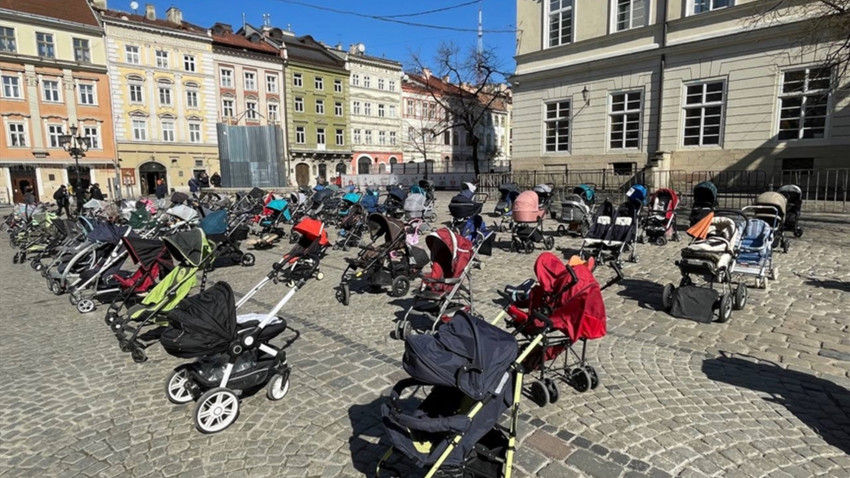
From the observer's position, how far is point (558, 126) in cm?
2578

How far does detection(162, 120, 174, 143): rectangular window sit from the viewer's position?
4303cm

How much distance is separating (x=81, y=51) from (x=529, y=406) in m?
47.3

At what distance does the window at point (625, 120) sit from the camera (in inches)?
901

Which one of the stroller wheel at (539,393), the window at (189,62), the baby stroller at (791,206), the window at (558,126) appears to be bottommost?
the stroller wheel at (539,393)

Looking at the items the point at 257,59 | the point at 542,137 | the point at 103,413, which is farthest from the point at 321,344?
the point at 257,59

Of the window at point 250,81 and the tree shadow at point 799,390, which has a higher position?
the window at point 250,81

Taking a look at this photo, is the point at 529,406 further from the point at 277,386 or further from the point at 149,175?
the point at 149,175

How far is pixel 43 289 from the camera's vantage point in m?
9.45

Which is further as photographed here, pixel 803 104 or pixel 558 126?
pixel 558 126

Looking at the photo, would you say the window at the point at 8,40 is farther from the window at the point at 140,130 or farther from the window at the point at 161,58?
the window at the point at 161,58

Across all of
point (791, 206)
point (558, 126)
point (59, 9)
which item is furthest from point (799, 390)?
point (59, 9)

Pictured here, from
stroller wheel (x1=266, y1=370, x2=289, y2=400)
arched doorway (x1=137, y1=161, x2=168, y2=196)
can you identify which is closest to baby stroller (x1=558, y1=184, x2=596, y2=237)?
stroller wheel (x1=266, y1=370, x2=289, y2=400)

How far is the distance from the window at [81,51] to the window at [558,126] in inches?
1439

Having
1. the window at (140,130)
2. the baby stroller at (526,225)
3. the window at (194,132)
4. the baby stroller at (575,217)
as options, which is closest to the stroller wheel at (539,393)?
the baby stroller at (526,225)
